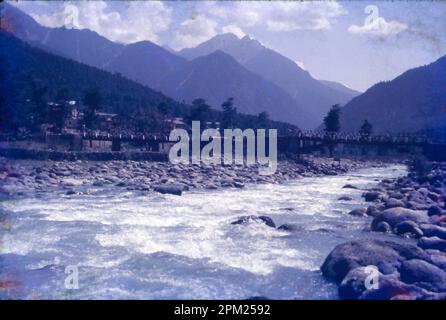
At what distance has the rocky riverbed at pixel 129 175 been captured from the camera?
17969 mm

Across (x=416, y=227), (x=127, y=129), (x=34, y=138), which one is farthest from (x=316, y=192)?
(x=127, y=129)

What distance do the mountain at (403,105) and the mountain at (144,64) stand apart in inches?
1931

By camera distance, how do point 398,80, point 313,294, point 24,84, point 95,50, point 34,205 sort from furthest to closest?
point 95,50
point 398,80
point 24,84
point 34,205
point 313,294

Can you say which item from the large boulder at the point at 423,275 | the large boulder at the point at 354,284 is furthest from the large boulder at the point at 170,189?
the large boulder at the point at 423,275

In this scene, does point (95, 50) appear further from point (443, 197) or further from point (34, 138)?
point (443, 197)

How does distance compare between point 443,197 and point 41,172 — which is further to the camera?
point 41,172

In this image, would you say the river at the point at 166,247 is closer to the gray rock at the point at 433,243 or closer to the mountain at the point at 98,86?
the gray rock at the point at 433,243

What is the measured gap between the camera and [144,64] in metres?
122

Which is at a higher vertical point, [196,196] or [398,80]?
[398,80]

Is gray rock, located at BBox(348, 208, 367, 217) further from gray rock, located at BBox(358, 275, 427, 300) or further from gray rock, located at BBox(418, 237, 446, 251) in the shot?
gray rock, located at BBox(358, 275, 427, 300)

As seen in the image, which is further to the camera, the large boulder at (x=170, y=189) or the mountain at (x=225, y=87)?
the mountain at (x=225, y=87)

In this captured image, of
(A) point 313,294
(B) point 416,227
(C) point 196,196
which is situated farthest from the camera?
(C) point 196,196

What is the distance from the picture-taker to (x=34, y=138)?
1180 inches

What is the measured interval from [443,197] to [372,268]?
8.97m
